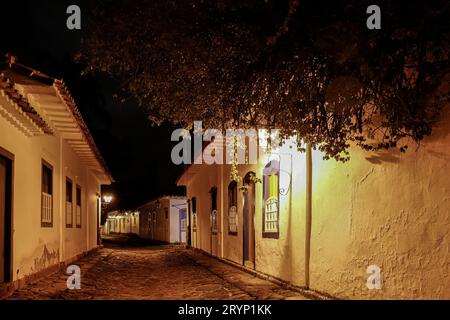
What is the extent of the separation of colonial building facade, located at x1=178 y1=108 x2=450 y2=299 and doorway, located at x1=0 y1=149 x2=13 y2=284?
3.77 m

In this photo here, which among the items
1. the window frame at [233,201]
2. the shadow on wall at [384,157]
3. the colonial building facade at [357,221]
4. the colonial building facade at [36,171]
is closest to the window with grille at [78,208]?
the colonial building facade at [36,171]

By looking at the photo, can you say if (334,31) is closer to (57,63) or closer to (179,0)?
(179,0)

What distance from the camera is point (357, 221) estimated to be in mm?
6758

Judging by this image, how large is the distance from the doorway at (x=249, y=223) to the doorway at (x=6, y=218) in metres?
5.27

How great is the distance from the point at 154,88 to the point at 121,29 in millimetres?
1006

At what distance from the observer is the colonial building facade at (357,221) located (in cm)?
525

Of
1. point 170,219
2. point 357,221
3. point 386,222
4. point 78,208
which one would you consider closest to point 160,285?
point 357,221

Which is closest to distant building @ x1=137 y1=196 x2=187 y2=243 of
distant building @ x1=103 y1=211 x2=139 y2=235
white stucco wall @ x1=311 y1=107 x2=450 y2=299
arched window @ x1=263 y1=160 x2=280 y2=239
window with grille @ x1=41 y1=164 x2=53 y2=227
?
distant building @ x1=103 y1=211 x2=139 y2=235

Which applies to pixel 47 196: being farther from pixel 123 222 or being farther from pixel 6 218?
pixel 123 222

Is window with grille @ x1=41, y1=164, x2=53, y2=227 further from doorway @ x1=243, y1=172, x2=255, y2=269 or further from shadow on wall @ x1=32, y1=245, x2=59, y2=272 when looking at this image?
doorway @ x1=243, y1=172, x2=255, y2=269

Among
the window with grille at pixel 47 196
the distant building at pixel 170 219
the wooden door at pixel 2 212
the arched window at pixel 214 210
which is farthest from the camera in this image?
the distant building at pixel 170 219

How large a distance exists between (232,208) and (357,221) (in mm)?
7641

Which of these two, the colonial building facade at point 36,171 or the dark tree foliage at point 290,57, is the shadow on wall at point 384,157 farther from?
the colonial building facade at point 36,171
